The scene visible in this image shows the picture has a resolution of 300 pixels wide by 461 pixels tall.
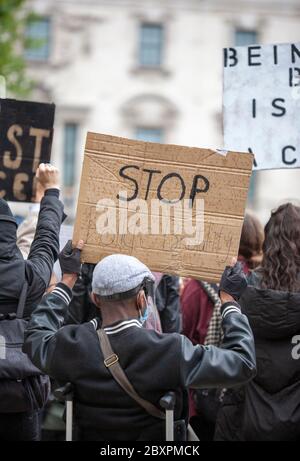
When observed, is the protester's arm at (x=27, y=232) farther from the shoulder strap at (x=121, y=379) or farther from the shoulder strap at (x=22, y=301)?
the shoulder strap at (x=121, y=379)

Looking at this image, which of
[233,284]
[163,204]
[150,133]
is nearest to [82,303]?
[163,204]

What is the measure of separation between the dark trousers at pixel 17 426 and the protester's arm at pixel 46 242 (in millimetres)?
589

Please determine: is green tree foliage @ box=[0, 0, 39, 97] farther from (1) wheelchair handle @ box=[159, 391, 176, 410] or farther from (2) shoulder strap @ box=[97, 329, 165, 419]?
(1) wheelchair handle @ box=[159, 391, 176, 410]

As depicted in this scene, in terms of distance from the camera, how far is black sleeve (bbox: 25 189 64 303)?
3.79 m

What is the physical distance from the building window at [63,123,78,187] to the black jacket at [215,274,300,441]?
29.6 m

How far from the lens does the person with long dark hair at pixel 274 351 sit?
3848 millimetres

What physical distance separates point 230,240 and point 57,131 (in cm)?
Answer: 3037

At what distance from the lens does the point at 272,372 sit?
12.8 feet

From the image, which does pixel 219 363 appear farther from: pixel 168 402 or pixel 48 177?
pixel 48 177

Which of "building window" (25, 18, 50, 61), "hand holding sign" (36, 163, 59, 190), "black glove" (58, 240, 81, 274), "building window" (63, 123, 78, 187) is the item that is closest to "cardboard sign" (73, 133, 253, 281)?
"black glove" (58, 240, 81, 274)

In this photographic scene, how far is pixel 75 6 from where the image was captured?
33.4 m

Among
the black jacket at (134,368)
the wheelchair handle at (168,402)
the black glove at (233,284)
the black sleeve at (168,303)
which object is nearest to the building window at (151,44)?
the black sleeve at (168,303)

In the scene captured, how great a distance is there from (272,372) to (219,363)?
0.79 meters

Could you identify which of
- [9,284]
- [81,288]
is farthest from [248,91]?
[9,284]
